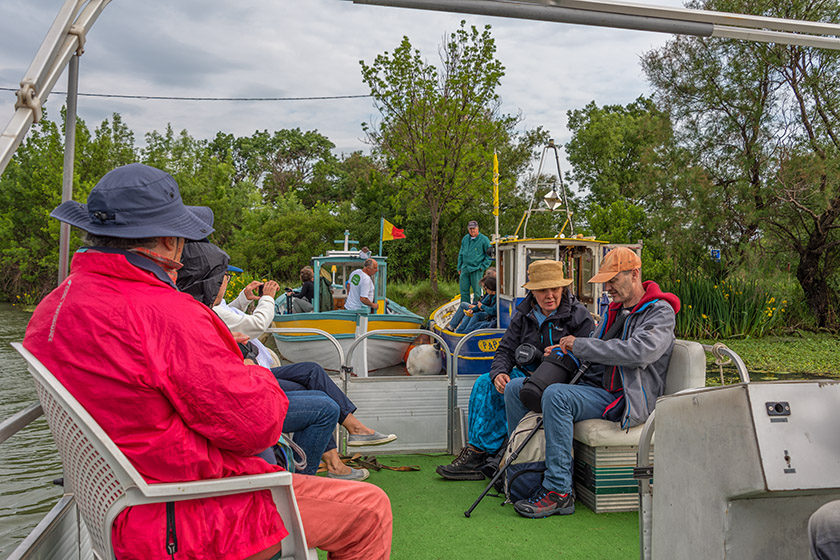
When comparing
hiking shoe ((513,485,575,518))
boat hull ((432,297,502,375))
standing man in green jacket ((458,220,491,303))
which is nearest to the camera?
hiking shoe ((513,485,575,518))

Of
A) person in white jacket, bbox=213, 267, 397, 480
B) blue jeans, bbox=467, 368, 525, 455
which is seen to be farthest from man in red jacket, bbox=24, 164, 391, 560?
blue jeans, bbox=467, 368, 525, 455

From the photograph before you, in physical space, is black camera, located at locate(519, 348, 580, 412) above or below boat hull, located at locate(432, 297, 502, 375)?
above

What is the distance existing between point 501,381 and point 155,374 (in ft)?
11.4

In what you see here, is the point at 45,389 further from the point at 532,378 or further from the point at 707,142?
the point at 707,142

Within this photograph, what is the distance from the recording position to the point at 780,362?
12.7 meters

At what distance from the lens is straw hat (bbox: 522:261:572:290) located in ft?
15.8

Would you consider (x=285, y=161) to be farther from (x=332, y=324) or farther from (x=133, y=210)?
(x=133, y=210)

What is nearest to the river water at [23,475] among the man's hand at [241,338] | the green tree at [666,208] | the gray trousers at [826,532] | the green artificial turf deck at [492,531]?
the man's hand at [241,338]

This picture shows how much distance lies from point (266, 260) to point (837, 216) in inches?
839

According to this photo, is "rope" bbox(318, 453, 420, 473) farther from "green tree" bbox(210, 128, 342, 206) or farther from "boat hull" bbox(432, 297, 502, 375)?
"green tree" bbox(210, 128, 342, 206)

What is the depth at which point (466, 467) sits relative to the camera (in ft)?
16.5

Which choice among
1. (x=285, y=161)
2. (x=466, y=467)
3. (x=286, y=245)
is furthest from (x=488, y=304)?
(x=285, y=161)

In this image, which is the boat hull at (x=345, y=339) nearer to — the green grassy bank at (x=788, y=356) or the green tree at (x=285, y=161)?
the green grassy bank at (x=788, y=356)

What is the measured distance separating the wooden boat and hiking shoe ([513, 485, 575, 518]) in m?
7.75
